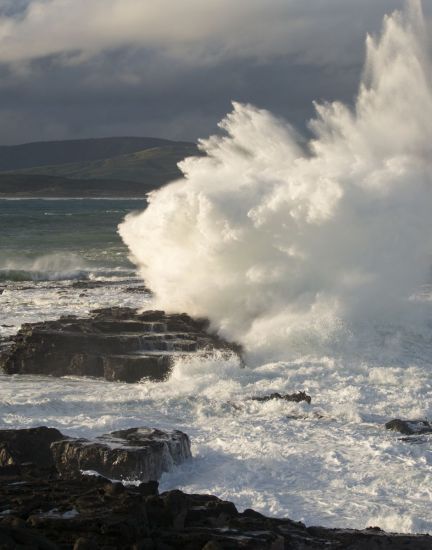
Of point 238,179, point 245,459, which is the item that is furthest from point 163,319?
point 245,459

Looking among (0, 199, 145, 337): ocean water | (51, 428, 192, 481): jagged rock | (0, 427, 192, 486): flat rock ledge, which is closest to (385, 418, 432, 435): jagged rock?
(0, 427, 192, 486): flat rock ledge

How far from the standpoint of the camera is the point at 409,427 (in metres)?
16.5

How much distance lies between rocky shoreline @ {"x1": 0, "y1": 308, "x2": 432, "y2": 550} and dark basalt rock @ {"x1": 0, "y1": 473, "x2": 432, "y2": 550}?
0.04 ft

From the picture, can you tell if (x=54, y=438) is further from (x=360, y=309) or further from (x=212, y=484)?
(x=360, y=309)

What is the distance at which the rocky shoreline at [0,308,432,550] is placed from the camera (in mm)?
9898

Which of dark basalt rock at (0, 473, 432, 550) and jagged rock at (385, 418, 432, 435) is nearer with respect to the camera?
dark basalt rock at (0, 473, 432, 550)

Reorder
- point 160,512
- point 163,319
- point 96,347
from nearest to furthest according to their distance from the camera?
point 160,512 < point 96,347 < point 163,319

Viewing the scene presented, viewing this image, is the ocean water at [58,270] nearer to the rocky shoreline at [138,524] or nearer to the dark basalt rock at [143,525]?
the rocky shoreline at [138,524]

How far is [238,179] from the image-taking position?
30031 millimetres

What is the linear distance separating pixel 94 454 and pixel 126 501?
301 centimetres

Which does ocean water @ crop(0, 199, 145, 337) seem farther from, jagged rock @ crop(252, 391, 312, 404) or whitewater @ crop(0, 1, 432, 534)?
jagged rock @ crop(252, 391, 312, 404)

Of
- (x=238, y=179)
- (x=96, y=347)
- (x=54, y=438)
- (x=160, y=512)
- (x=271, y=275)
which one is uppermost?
(x=238, y=179)

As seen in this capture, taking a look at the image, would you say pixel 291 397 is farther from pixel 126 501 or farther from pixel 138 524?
pixel 138 524

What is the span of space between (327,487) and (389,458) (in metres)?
1.65
